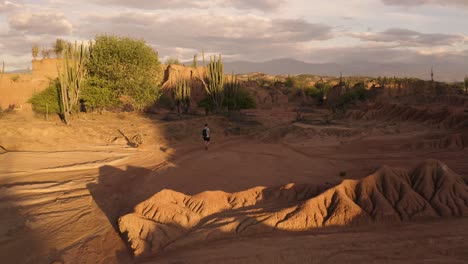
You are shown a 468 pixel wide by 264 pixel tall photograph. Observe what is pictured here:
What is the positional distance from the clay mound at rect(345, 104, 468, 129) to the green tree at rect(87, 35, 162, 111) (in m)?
18.3

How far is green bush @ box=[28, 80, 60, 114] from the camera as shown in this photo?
2461cm

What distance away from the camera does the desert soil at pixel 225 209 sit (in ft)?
20.0

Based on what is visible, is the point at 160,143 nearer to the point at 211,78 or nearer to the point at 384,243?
the point at 211,78

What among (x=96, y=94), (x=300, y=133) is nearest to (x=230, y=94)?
(x=300, y=133)

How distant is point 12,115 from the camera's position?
26.0m

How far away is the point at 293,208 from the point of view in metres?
7.61

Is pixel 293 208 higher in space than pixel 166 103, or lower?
lower

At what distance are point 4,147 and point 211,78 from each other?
1446 cm

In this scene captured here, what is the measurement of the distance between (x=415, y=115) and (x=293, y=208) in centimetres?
2454

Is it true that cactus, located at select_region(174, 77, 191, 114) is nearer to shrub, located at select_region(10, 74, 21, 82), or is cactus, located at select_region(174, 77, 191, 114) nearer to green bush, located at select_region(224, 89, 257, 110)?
green bush, located at select_region(224, 89, 257, 110)

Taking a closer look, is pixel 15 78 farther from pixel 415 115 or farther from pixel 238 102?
pixel 415 115

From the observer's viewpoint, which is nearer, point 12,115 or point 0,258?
point 0,258

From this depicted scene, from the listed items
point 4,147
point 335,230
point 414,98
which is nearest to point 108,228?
point 335,230

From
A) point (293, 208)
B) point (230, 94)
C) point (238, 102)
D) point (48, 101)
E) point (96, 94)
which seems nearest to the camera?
point (293, 208)
